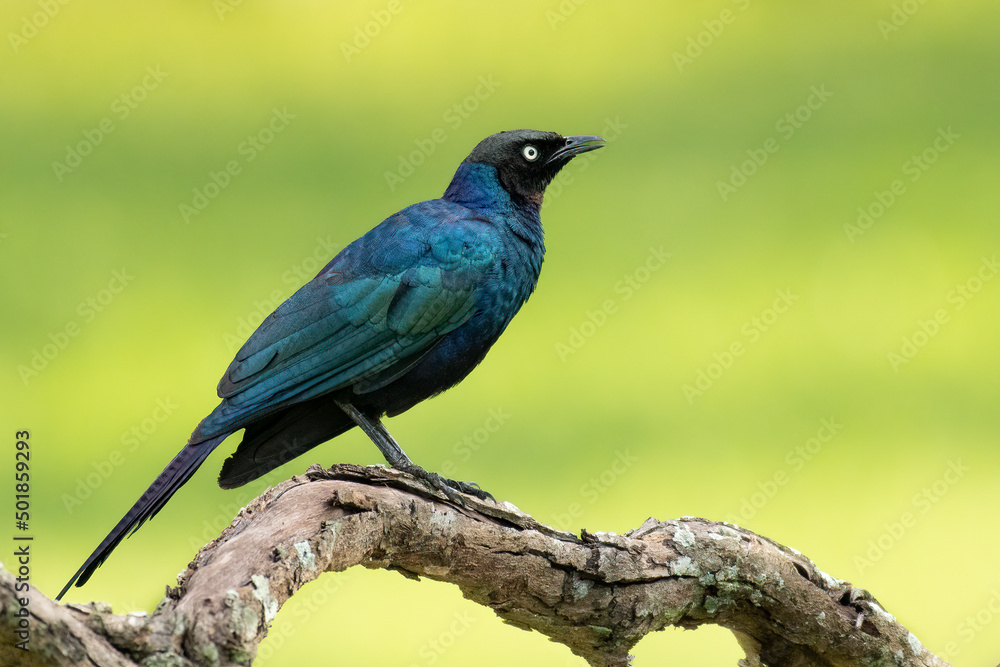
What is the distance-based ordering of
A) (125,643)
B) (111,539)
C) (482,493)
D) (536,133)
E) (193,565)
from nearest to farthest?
(125,643)
(193,565)
(111,539)
(482,493)
(536,133)

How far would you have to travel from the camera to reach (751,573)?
9.43 ft

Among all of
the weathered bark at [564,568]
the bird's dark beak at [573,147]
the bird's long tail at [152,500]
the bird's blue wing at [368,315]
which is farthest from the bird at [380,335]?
the bird's dark beak at [573,147]

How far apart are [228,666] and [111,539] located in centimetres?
70

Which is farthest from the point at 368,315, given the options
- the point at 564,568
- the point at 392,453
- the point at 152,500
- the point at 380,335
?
the point at 564,568

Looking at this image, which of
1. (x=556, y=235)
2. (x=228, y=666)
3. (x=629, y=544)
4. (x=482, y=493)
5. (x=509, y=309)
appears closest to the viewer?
(x=228, y=666)

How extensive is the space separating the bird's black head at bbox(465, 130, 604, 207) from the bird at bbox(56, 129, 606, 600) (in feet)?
0.71

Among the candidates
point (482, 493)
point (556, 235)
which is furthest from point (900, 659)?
point (556, 235)

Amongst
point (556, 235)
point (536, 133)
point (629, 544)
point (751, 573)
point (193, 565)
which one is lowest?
point (193, 565)

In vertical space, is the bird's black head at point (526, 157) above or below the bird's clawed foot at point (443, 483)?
above

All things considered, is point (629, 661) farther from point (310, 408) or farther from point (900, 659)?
point (310, 408)

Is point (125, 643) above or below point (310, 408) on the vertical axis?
below

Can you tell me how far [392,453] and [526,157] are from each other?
1236 millimetres

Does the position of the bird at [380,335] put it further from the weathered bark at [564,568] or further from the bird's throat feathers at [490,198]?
the weathered bark at [564,568]

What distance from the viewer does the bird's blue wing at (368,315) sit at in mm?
3031
